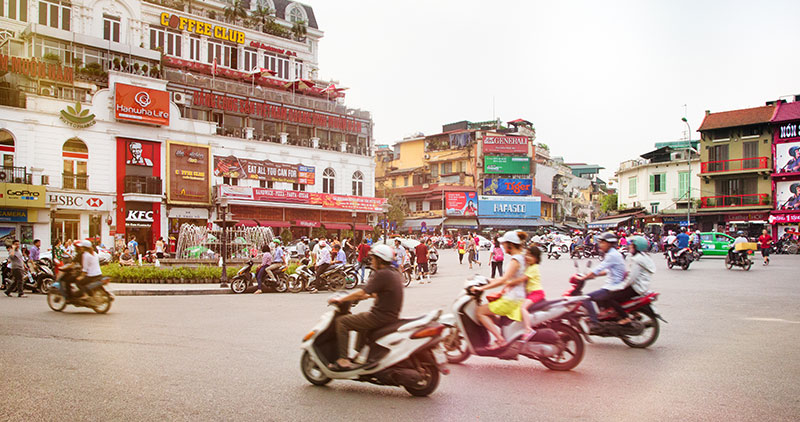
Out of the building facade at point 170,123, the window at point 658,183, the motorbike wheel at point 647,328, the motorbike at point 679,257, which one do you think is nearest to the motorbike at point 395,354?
the motorbike wheel at point 647,328

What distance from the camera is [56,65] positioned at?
3691cm

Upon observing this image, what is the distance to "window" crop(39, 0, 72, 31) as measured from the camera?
37906 mm

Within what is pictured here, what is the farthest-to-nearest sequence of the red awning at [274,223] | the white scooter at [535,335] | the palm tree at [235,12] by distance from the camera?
the palm tree at [235,12] < the red awning at [274,223] < the white scooter at [535,335]

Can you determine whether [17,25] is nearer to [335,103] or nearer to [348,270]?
[335,103]

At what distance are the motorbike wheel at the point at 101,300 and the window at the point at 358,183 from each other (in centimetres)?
4175

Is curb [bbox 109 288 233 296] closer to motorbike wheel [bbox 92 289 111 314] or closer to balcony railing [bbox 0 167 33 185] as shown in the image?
motorbike wheel [bbox 92 289 111 314]

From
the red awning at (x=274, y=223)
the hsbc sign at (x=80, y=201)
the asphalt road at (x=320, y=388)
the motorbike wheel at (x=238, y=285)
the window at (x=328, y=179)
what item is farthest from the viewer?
the window at (x=328, y=179)

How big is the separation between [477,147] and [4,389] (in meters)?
65.7

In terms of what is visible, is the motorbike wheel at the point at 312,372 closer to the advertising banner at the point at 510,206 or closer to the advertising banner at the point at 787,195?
the advertising banner at the point at 787,195

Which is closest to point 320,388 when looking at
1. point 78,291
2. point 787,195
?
Answer: point 78,291

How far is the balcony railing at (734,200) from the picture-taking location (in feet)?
149

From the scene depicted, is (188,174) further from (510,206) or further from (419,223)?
(510,206)

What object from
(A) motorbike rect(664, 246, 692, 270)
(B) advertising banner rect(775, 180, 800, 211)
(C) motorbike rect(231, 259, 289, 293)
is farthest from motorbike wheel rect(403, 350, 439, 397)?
(B) advertising banner rect(775, 180, 800, 211)

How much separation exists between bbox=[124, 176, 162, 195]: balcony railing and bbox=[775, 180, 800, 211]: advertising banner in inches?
1780
